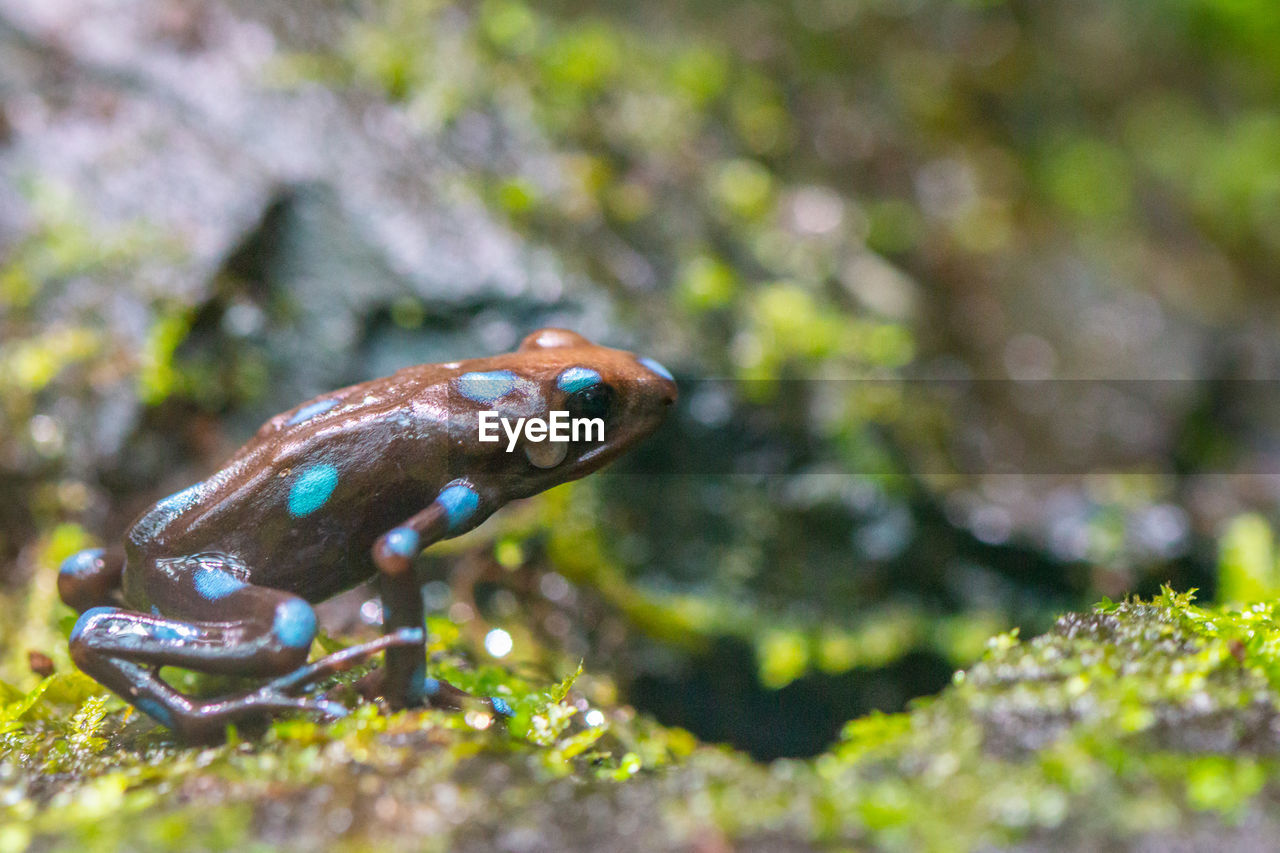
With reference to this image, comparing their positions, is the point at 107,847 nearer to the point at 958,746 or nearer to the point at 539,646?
the point at 958,746

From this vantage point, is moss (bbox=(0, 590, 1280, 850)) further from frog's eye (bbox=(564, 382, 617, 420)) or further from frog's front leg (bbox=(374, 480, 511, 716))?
frog's eye (bbox=(564, 382, 617, 420))

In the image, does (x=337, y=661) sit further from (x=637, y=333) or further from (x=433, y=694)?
(x=637, y=333)

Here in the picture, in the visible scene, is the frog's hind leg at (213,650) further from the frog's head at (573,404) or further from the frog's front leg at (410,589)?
the frog's head at (573,404)

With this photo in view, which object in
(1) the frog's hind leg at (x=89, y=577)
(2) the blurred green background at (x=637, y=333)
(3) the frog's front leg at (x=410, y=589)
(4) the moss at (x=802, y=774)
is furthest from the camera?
(2) the blurred green background at (x=637, y=333)

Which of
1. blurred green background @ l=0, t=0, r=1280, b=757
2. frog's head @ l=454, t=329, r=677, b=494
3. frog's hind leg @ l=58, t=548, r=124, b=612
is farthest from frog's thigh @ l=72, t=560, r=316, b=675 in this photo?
blurred green background @ l=0, t=0, r=1280, b=757

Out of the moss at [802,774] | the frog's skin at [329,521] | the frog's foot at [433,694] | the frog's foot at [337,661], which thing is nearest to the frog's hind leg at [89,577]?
the frog's skin at [329,521]

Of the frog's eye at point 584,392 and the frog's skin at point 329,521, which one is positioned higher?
the frog's eye at point 584,392
